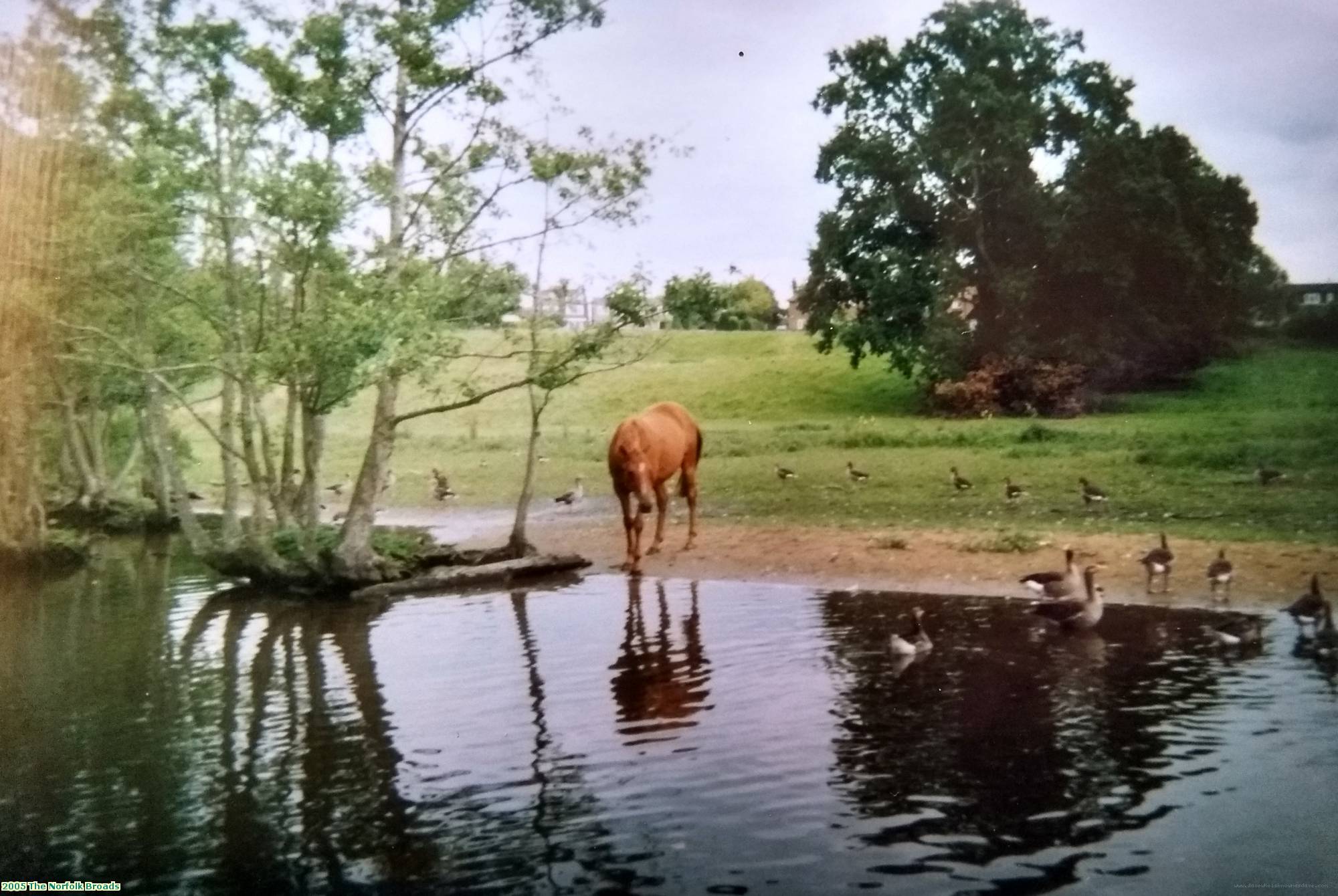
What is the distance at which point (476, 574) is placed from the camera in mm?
10570

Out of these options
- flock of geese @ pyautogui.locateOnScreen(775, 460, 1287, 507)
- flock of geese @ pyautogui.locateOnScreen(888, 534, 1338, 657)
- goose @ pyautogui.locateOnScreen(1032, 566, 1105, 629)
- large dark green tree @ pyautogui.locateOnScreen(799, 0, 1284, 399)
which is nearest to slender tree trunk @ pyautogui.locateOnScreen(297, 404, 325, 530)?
flock of geese @ pyautogui.locateOnScreen(775, 460, 1287, 507)

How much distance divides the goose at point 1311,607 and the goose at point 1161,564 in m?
1.06

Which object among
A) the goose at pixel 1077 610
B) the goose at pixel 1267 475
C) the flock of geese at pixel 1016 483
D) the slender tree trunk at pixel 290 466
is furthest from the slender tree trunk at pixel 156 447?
the goose at pixel 1267 475

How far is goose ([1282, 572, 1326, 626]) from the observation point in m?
6.98

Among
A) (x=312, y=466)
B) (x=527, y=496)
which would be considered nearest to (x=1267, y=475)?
(x=527, y=496)

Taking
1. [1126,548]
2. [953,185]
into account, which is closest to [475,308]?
[953,185]

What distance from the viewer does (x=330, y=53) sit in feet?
32.9

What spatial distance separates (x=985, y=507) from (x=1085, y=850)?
563 cm

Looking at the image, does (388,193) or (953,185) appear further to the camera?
(388,193)

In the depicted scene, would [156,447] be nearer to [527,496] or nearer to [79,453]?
[79,453]

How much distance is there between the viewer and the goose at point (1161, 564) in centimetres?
824

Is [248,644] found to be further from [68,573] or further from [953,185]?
[953,185]

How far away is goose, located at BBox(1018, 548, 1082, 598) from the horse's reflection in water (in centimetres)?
245

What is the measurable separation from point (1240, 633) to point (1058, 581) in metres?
1.26
